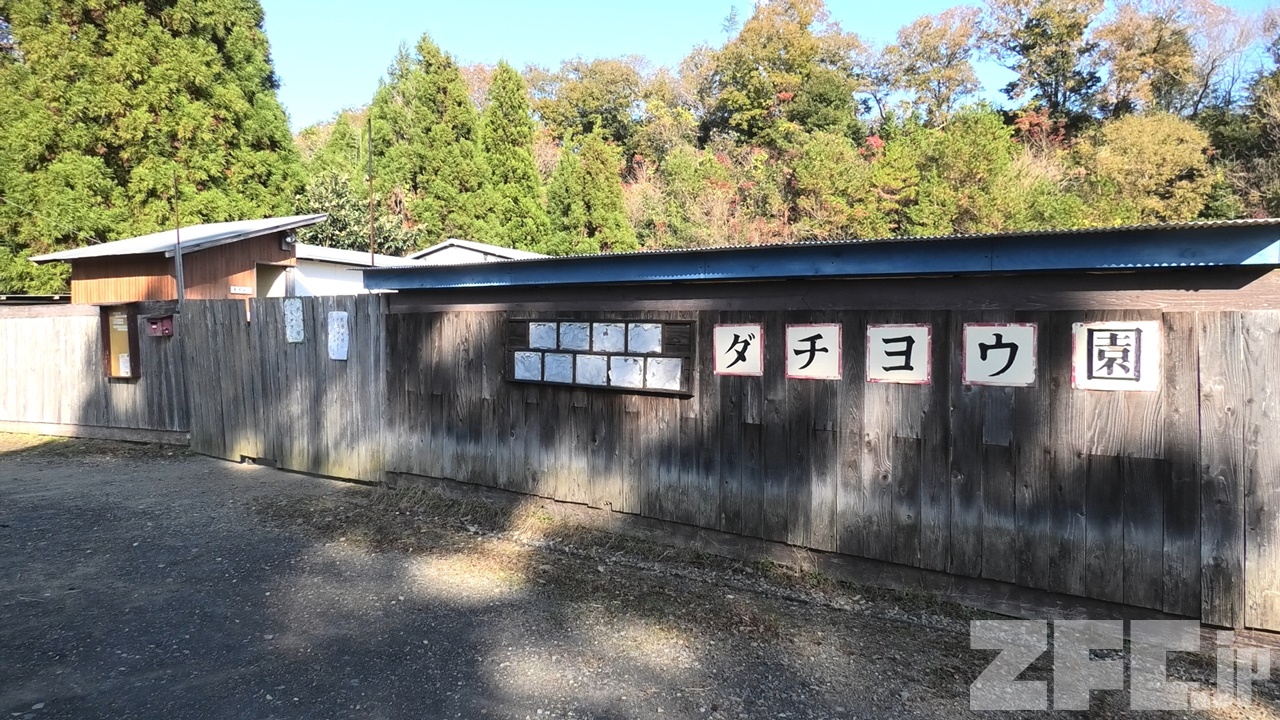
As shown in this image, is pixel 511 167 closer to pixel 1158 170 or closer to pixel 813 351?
pixel 1158 170

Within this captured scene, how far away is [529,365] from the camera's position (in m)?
5.98

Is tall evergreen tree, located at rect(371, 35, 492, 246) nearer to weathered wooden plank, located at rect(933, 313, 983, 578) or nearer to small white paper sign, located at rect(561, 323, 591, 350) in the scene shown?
small white paper sign, located at rect(561, 323, 591, 350)

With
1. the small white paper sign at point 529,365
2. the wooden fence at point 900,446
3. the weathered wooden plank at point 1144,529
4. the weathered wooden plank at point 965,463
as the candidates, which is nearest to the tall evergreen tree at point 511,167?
the wooden fence at point 900,446

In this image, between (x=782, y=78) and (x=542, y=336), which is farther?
(x=782, y=78)

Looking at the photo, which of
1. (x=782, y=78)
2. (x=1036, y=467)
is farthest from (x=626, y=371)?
(x=782, y=78)

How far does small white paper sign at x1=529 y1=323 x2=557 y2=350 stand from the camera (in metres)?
5.81

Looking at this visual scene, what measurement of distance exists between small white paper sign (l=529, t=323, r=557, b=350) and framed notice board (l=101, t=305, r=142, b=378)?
707 cm

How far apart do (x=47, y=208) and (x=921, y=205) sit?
22.1 metres

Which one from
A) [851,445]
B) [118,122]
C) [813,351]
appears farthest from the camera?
[118,122]

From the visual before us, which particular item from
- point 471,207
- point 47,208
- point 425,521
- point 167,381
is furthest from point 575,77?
point 425,521

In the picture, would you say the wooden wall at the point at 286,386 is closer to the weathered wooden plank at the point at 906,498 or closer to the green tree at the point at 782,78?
the weathered wooden plank at the point at 906,498

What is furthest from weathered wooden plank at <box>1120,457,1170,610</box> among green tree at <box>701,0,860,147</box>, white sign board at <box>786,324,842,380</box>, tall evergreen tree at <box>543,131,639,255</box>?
green tree at <box>701,0,860,147</box>

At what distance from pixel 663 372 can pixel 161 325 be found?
7711mm

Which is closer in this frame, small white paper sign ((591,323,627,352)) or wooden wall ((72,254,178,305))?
small white paper sign ((591,323,627,352))
